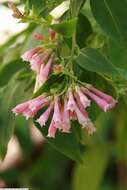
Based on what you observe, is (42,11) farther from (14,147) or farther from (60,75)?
(14,147)

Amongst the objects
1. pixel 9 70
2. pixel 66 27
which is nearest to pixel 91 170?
pixel 9 70

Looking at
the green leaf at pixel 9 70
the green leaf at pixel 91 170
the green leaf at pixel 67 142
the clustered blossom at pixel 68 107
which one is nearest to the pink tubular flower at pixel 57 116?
the clustered blossom at pixel 68 107

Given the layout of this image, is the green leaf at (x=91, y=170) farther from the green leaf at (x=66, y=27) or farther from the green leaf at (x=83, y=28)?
the green leaf at (x=66, y=27)

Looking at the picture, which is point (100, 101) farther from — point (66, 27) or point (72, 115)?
point (66, 27)

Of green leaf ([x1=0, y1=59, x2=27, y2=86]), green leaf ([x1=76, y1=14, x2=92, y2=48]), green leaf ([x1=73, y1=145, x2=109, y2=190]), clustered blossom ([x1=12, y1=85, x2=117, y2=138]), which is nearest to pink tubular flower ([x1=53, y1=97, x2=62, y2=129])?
clustered blossom ([x1=12, y1=85, x2=117, y2=138])

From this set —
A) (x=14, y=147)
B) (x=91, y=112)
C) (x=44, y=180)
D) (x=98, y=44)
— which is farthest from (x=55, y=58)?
(x=14, y=147)

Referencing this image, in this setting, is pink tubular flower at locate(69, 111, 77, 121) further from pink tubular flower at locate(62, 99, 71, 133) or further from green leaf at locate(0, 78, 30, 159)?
green leaf at locate(0, 78, 30, 159)
